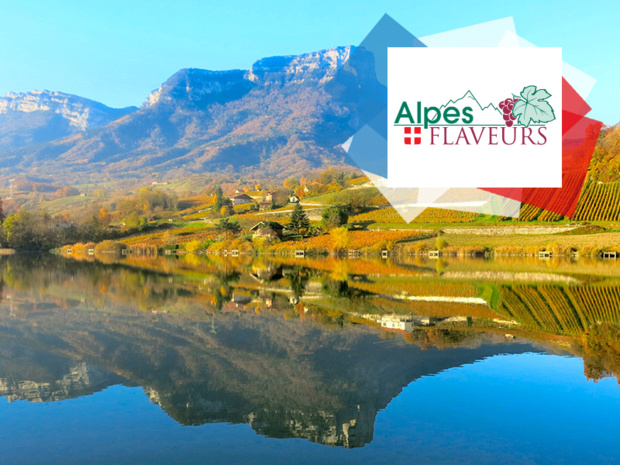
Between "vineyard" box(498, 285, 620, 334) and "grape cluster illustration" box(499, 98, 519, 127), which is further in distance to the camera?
"grape cluster illustration" box(499, 98, 519, 127)

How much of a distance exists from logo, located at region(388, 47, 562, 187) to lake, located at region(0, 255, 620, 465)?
29675 mm

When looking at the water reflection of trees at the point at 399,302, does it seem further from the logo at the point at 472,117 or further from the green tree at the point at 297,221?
the green tree at the point at 297,221

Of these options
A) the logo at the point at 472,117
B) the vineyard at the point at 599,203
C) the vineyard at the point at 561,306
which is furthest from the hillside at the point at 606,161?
the vineyard at the point at 561,306

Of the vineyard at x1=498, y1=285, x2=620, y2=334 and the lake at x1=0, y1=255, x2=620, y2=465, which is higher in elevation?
the vineyard at x1=498, y1=285, x2=620, y2=334

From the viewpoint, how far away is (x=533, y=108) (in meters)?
41.2

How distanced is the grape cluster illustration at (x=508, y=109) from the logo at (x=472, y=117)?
0.26 feet

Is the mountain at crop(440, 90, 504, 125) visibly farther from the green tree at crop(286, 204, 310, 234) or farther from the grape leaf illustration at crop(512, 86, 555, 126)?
the green tree at crop(286, 204, 310, 234)

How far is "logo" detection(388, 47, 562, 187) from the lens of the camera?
40.6m

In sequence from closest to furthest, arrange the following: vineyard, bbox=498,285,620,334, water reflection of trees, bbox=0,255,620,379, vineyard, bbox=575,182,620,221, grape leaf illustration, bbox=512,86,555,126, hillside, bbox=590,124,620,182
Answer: water reflection of trees, bbox=0,255,620,379 → vineyard, bbox=498,285,620,334 → grape leaf illustration, bbox=512,86,555,126 → vineyard, bbox=575,182,620,221 → hillside, bbox=590,124,620,182

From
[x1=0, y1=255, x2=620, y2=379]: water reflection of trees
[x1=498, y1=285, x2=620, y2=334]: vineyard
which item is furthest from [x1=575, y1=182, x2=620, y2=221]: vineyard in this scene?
[x1=498, y1=285, x2=620, y2=334]: vineyard

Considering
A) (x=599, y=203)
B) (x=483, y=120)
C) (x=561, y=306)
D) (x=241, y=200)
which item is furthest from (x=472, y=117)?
(x=241, y=200)

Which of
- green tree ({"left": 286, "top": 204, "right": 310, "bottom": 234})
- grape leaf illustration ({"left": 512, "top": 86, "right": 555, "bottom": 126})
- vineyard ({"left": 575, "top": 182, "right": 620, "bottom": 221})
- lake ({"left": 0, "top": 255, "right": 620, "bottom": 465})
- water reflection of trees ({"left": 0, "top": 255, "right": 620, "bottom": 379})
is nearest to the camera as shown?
lake ({"left": 0, "top": 255, "right": 620, "bottom": 465})

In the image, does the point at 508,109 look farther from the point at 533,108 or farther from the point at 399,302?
the point at 399,302

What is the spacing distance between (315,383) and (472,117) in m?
39.0
